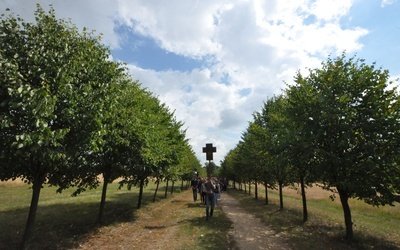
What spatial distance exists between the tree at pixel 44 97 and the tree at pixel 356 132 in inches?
368

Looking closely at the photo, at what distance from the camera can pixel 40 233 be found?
1182 centimetres

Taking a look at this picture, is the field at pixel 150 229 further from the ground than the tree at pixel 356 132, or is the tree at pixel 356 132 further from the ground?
the tree at pixel 356 132

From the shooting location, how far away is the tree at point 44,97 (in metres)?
6.89

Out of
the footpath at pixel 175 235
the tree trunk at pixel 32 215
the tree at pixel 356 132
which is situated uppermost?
the tree at pixel 356 132

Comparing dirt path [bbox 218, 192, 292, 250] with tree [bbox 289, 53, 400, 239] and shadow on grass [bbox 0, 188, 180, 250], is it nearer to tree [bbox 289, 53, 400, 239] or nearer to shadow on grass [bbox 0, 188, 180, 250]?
tree [bbox 289, 53, 400, 239]

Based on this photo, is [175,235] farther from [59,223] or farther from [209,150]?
[209,150]

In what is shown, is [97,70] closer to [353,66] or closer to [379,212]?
[353,66]

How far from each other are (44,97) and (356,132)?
11674mm

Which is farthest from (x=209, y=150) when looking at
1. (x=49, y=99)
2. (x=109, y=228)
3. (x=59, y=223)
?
(x=49, y=99)

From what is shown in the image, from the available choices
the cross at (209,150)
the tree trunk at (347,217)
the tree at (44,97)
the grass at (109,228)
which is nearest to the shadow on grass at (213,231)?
the grass at (109,228)

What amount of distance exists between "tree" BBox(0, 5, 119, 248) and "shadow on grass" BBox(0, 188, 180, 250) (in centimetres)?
217

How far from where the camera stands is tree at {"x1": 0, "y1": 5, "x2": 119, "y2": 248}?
6887mm

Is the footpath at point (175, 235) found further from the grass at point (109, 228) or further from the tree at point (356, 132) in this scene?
the tree at point (356, 132)

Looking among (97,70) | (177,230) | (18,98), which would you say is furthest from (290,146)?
(18,98)
